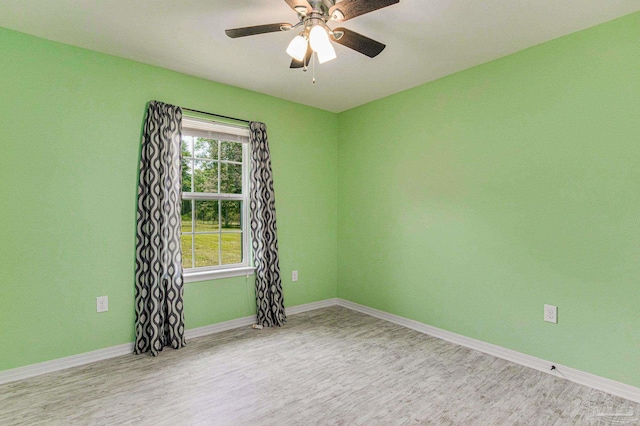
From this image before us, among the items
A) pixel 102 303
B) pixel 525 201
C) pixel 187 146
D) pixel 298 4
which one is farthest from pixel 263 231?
pixel 525 201

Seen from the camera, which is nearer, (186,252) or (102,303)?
(102,303)

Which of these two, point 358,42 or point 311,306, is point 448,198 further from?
point 311,306

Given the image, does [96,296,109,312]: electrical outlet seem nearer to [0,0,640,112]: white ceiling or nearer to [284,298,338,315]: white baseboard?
[284,298,338,315]: white baseboard

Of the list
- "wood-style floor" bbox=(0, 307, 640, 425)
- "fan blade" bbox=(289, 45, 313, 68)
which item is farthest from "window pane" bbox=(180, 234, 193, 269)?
"fan blade" bbox=(289, 45, 313, 68)

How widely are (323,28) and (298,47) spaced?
0.21 meters

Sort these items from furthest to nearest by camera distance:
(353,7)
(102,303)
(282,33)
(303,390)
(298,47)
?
(102,303), (282,33), (303,390), (298,47), (353,7)

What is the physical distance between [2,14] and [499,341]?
4.35m

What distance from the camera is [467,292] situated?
3016 mm

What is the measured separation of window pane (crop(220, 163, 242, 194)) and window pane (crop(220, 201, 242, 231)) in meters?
0.13

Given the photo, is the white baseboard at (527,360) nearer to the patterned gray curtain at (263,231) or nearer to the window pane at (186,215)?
the patterned gray curtain at (263,231)

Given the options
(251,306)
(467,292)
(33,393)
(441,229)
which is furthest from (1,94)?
(467,292)

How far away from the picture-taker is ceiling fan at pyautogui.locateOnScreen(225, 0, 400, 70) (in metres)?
1.76

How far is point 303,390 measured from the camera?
7.38ft

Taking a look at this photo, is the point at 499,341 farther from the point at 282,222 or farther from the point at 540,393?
the point at 282,222
